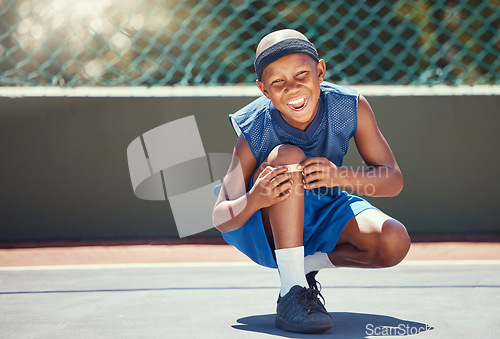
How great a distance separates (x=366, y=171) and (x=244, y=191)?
0.37 meters

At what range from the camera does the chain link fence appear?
3.96 m

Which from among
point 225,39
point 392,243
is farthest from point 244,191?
point 225,39

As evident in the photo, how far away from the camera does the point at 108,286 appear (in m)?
2.64

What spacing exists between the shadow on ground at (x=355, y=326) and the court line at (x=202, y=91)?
6.61 ft

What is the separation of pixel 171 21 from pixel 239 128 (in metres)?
1.96

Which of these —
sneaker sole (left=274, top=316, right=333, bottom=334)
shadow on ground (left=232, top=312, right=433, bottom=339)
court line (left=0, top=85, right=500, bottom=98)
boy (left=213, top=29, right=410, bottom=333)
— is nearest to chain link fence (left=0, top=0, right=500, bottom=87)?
court line (left=0, top=85, right=500, bottom=98)

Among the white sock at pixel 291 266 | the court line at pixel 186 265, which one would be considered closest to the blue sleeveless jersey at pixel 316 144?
the white sock at pixel 291 266

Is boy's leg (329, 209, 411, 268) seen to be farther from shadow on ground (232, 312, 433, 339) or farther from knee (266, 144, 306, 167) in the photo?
knee (266, 144, 306, 167)

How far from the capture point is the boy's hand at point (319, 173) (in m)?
1.97

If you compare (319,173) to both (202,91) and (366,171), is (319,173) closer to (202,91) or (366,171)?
(366,171)

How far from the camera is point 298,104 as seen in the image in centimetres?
212

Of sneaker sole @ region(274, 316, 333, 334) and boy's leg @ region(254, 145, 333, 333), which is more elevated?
boy's leg @ region(254, 145, 333, 333)

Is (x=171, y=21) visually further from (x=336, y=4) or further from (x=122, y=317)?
(x=122, y=317)

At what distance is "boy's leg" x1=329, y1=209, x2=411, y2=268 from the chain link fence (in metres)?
2.02
